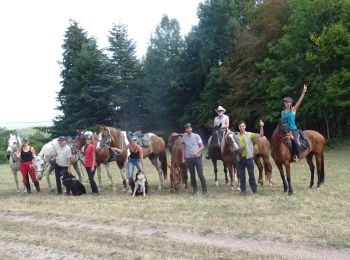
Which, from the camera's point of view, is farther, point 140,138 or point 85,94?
point 85,94

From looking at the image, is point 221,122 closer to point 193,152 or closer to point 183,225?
point 193,152

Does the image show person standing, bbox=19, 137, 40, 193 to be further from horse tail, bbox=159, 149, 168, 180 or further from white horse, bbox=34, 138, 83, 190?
horse tail, bbox=159, 149, 168, 180

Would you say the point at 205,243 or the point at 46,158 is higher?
the point at 46,158

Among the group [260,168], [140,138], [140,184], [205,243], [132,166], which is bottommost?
[205,243]

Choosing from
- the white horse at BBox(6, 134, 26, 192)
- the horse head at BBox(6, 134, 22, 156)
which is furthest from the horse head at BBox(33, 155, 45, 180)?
the horse head at BBox(6, 134, 22, 156)

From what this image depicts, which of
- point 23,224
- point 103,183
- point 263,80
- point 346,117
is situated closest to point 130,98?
point 263,80

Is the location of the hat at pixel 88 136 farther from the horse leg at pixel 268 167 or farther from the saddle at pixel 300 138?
the saddle at pixel 300 138

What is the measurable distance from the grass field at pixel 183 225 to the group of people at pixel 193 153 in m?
0.71

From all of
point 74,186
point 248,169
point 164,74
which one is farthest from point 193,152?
point 164,74

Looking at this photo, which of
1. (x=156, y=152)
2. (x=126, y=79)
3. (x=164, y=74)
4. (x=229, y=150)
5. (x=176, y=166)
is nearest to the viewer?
(x=229, y=150)

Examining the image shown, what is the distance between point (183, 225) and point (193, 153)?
4.19 metres

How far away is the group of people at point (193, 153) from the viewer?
12273 millimetres

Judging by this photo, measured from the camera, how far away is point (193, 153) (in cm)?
1276

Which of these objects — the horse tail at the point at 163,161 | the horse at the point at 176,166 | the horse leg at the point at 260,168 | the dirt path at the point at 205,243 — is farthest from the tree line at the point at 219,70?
the dirt path at the point at 205,243
